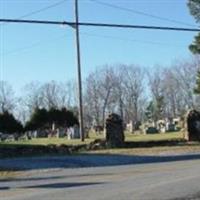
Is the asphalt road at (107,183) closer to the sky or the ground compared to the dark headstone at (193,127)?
closer to the ground

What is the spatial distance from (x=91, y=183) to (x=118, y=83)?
130 m

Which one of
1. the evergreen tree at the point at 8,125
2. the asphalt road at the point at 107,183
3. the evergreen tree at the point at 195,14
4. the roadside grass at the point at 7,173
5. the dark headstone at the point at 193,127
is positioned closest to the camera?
the asphalt road at the point at 107,183

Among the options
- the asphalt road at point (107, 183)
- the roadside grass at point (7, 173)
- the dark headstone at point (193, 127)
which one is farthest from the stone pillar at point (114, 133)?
the asphalt road at point (107, 183)

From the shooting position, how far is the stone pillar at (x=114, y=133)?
43.1 meters

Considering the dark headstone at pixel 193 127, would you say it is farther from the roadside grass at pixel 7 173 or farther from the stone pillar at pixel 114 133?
the roadside grass at pixel 7 173

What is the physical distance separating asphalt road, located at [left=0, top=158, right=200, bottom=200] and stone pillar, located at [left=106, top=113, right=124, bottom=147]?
1649cm

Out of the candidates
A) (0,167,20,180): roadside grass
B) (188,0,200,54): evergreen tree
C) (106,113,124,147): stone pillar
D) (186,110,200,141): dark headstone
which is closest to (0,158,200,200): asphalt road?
(0,167,20,180): roadside grass

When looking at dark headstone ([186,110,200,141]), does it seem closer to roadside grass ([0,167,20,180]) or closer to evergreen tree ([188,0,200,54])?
evergreen tree ([188,0,200,54])

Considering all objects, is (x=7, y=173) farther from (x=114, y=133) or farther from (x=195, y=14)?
(x=195, y=14)

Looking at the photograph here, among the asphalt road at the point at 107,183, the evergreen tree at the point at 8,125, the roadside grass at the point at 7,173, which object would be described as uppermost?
the evergreen tree at the point at 8,125

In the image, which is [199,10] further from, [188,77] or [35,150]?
[188,77]

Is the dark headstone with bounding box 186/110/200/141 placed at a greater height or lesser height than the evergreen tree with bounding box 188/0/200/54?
lesser

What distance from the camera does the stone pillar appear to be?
43125mm

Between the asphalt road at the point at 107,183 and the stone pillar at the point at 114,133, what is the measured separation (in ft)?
54.1
